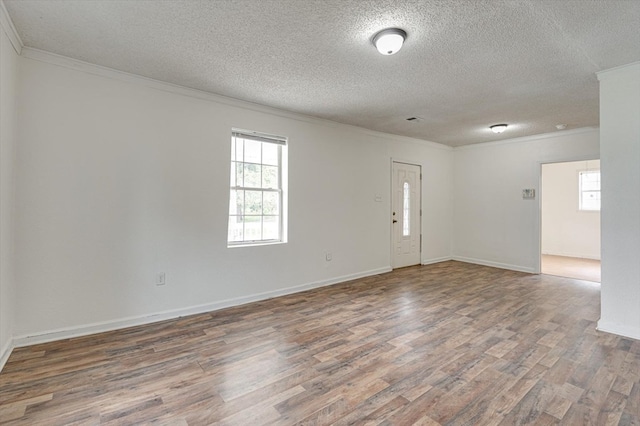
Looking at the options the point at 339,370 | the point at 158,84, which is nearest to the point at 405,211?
the point at 339,370

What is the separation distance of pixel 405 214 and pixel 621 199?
352 centimetres

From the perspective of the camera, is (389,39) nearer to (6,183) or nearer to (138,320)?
(6,183)

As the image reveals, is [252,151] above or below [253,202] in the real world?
above

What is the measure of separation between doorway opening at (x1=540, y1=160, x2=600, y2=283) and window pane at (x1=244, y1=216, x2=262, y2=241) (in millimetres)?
6326

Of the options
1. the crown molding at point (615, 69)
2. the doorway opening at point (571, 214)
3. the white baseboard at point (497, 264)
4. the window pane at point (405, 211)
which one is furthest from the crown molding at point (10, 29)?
the doorway opening at point (571, 214)

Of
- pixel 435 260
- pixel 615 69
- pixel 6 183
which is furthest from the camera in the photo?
pixel 435 260

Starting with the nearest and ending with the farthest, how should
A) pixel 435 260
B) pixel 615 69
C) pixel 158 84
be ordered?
1. pixel 615 69
2. pixel 158 84
3. pixel 435 260

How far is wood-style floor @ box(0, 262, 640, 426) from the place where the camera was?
6.18 feet

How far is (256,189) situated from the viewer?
4203 millimetres

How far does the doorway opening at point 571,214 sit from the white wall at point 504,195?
1.29m

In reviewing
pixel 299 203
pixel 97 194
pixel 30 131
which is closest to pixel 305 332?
pixel 299 203

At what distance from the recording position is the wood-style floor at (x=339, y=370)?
1.88 meters

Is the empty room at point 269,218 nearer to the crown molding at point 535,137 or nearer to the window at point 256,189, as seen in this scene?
the window at point 256,189

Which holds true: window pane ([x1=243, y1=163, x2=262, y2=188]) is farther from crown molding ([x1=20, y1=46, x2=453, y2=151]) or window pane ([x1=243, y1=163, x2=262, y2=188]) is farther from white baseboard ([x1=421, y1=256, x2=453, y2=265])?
white baseboard ([x1=421, y1=256, x2=453, y2=265])
